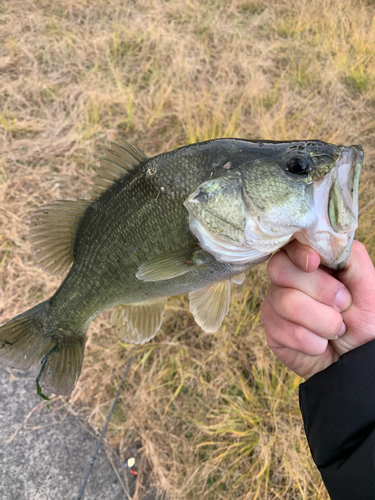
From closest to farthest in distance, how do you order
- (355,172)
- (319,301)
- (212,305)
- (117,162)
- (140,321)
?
(355,172), (319,301), (117,162), (212,305), (140,321)

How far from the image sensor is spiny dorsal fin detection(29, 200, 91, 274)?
1325mm

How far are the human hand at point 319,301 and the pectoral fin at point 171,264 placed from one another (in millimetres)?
279

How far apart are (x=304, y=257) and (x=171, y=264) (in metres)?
0.43

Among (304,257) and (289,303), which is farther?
(289,303)

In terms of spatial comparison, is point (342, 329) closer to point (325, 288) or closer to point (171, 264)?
point (325, 288)

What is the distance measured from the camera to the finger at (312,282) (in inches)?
43.5


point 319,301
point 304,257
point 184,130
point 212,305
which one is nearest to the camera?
point 304,257

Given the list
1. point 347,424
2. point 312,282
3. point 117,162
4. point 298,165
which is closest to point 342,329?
point 312,282

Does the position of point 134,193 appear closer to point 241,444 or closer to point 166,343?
point 166,343

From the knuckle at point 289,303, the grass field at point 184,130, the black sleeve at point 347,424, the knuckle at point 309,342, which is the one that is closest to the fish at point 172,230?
the knuckle at point 289,303

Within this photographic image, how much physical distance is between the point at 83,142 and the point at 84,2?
200cm

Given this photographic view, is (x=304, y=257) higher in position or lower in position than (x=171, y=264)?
higher

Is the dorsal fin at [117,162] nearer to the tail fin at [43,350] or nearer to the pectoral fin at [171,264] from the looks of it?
the pectoral fin at [171,264]

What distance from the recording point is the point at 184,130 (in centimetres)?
288
